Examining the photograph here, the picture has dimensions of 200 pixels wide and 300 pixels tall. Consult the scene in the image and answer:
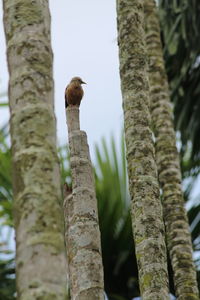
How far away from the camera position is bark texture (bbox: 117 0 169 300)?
4145 mm

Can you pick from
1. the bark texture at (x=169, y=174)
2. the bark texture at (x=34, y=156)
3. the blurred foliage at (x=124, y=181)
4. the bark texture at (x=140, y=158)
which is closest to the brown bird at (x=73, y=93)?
the bark texture at (x=140, y=158)

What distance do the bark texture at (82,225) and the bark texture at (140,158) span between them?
1.22 ft

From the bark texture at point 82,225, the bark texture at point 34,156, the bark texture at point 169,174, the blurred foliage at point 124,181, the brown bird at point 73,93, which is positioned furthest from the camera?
the blurred foliage at point 124,181

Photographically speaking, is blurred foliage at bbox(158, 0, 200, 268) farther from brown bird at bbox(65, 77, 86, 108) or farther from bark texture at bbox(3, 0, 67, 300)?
bark texture at bbox(3, 0, 67, 300)

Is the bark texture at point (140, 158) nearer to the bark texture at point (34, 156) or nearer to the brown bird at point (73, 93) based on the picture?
the brown bird at point (73, 93)

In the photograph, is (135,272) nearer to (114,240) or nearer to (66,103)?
(114,240)

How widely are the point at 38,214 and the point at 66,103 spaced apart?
65.1 inches

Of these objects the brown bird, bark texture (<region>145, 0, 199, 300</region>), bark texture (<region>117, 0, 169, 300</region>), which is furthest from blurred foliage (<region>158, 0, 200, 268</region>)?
the brown bird

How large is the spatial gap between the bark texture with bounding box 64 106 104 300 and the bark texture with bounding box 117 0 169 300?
37cm

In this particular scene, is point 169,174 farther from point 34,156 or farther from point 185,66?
point 185,66

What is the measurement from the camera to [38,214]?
8.29 feet

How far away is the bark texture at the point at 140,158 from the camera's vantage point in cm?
414

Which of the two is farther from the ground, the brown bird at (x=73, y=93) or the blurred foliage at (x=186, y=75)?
the blurred foliage at (x=186, y=75)

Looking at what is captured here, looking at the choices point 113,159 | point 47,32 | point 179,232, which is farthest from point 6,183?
point 47,32
